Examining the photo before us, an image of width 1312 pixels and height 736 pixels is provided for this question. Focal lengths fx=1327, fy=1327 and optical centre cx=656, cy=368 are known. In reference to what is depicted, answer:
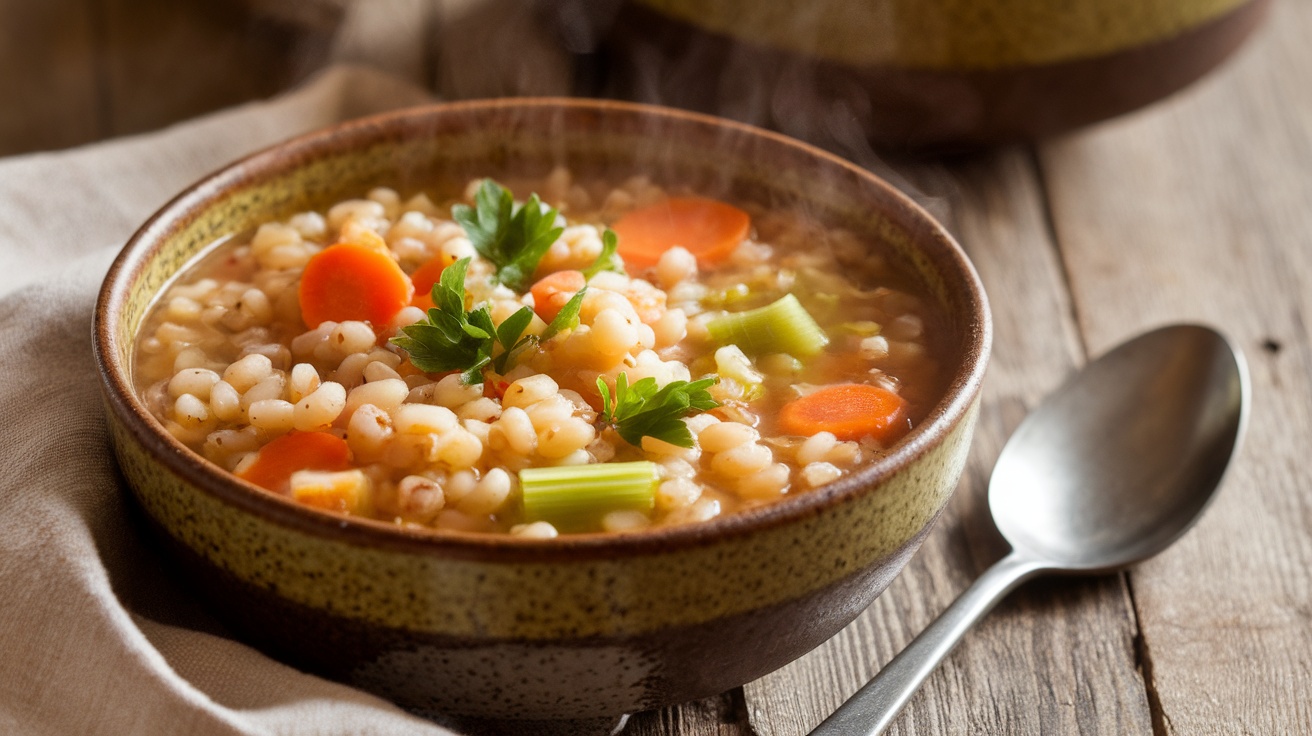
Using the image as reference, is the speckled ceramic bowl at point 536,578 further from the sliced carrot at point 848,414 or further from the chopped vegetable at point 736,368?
the chopped vegetable at point 736,368

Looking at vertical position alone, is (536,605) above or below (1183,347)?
above

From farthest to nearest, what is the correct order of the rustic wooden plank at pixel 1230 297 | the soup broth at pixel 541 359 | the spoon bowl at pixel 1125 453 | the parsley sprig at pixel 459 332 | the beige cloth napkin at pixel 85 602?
the spoon bowl at pixel 1125 453, the rustic wooden plank at pixel 1230 297, the parsley sprig at pixel 459 332, the soup broth at pixel 541 359, the beige cloth napkin at pixel 85 602

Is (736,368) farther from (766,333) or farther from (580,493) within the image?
(580,493)

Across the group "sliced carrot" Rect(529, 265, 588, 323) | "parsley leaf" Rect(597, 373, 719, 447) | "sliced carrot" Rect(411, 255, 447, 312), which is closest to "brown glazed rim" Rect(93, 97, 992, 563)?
"parsley leaf" Rect(597, 373, 719, 447)

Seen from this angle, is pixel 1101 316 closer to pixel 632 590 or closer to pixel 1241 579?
pixel 1241 579

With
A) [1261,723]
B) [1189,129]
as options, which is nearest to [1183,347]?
[1261,723]

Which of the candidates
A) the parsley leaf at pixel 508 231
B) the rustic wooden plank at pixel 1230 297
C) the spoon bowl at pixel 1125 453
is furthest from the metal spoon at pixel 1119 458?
the parsley leaf at pixel 508 231

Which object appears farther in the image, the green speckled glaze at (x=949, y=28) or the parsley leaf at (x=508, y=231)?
the green speckled glaze at (x=949, y=28)
